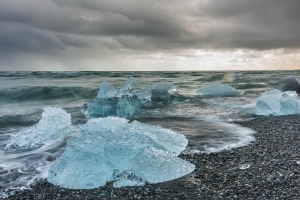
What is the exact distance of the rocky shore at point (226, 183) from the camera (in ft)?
8.68

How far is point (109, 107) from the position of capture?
23.7ft

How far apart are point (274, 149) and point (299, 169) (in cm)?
83

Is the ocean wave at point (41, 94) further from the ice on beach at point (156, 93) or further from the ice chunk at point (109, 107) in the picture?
the ice chunk at point (109, 107)

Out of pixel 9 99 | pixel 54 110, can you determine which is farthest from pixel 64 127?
pixel 9 99

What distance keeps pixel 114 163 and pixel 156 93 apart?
23.5 feet

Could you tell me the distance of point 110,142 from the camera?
3438 mm

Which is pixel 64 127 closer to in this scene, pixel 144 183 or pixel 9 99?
pixel 144 183

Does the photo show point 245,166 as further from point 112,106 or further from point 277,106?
point 112,106

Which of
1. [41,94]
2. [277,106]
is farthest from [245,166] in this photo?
[41,94]

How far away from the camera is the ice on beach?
9820mm

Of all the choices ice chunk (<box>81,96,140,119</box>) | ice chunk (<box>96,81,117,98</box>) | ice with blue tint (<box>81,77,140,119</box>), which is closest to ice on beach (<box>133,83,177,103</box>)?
ice chunk (<box>96,81,117,98</box>)

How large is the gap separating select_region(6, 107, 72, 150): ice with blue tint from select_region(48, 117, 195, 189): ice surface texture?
1.51 m

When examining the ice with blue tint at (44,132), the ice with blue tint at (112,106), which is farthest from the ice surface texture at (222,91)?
the ice with blue tint at (44,132)

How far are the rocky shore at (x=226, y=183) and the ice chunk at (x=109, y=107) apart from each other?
12.5ft
